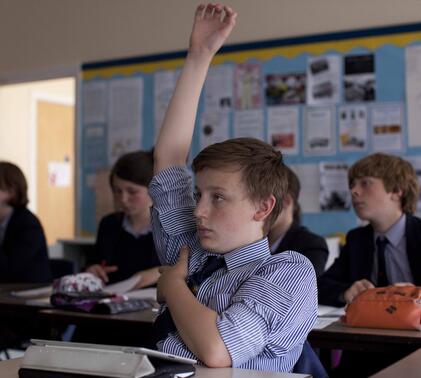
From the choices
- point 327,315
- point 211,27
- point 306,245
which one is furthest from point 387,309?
point 211,27

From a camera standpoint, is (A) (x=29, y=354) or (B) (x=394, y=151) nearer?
(A) (x=29, y=354)

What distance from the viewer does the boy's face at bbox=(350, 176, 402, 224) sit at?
2926mm

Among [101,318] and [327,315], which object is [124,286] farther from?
[327,315]

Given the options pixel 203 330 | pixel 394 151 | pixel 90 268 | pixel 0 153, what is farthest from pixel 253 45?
pixel 203 330

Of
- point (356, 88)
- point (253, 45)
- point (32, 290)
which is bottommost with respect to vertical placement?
point (32, 290)

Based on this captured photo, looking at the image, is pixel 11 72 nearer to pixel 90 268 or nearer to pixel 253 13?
pixel 253 13

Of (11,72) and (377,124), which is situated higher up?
(11,72)

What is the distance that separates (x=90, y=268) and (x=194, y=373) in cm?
215

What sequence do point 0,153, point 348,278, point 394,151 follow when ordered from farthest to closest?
1. point 0,153
2. point 394,151
3. point 348,278

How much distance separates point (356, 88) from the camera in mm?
4363

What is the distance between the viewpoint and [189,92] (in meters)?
1.74

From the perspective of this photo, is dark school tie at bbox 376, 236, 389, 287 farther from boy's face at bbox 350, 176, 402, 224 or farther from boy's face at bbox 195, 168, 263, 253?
boy's face at bbox 195, 168, 263, 253

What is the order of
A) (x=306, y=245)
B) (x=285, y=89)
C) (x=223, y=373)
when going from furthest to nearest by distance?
(x=285, y=89), (x=306, y=245), (x=223, y=373)

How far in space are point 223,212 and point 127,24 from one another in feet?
12.5
